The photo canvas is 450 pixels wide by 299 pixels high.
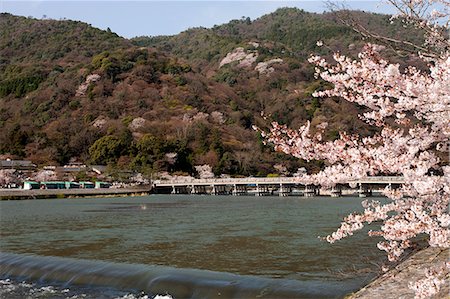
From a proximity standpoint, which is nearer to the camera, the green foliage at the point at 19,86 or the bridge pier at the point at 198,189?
the bridge pier at the point at 198,189

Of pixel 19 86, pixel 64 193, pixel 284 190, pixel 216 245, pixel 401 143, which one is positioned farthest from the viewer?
pixel 19 86

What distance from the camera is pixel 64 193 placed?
43.6 metres

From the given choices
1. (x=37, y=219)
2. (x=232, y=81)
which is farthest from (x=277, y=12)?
(x=37, y=219)

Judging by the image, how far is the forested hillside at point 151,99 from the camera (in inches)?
2440

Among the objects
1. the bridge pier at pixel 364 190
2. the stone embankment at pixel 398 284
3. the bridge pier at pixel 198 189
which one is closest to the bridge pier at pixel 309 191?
the bridge pier at pixel 364 190

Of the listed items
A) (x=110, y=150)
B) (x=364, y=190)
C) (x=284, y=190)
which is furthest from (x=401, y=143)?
(x=110, y=150)

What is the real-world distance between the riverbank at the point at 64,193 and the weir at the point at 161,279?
30722 mm

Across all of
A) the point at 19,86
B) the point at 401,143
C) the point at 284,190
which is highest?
the point at 19,86

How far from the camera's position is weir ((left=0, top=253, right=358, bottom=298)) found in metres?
7.84

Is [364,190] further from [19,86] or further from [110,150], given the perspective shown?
[19,86]

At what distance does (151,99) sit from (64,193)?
140 feet

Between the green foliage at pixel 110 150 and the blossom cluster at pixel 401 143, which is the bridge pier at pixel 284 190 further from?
the blossom cluster at pixel 401 143

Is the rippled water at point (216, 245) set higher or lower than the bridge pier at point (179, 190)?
higher

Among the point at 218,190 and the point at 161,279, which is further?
the point at 218,190
